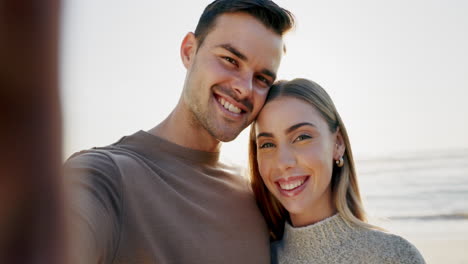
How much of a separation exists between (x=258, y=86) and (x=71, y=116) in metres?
2.42

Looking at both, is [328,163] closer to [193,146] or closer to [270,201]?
[270,201]

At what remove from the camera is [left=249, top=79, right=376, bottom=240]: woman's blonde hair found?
275 cm

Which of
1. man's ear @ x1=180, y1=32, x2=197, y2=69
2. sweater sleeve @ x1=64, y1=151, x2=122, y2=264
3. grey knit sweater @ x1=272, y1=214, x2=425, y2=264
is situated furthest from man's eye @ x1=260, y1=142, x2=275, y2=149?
sweater sleeve @ x1=64, y1=151, x2=122, y2=264

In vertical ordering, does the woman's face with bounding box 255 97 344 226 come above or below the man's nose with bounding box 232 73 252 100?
below

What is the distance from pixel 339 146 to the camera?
294 cm

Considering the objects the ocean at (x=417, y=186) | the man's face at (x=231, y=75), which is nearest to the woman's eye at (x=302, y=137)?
the man's face at (x=231, y=75)

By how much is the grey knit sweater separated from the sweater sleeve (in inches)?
51.7

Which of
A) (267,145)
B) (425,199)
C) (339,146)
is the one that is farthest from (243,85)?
(425,199)

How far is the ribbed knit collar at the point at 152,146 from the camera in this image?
2.30 m

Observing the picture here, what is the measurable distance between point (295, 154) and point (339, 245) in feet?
2.06

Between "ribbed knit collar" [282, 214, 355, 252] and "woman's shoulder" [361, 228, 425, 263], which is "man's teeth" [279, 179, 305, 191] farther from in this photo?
"woman's shoulder" [361, 228, 425, 263]

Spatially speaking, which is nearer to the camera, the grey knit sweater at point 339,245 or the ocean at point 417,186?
the grey knit sweater at point 339,245

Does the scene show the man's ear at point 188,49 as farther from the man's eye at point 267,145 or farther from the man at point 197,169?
the man's eye at point 267,145

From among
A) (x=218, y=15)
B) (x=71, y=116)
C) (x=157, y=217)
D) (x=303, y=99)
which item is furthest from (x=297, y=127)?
(x=71, y=116)
